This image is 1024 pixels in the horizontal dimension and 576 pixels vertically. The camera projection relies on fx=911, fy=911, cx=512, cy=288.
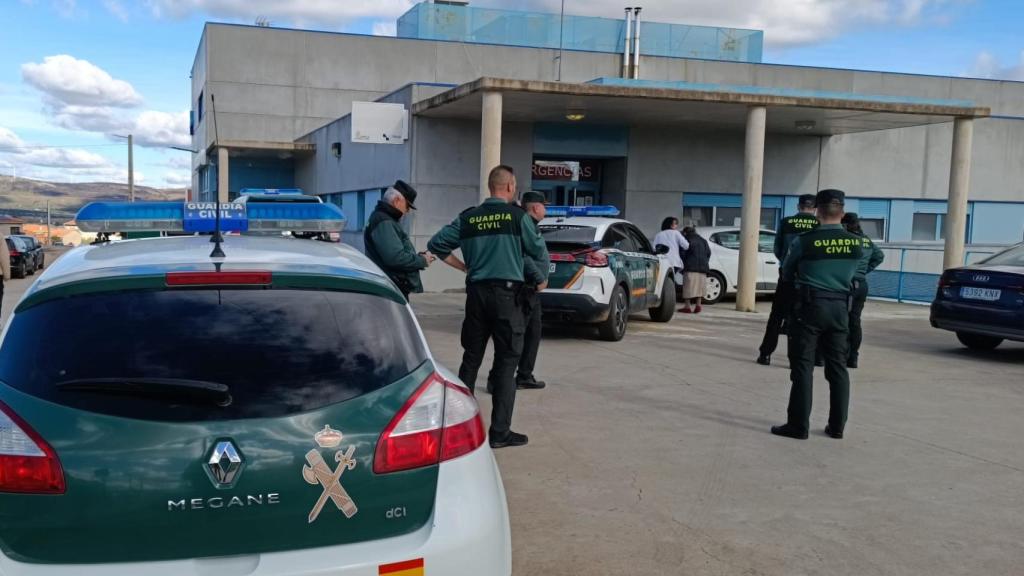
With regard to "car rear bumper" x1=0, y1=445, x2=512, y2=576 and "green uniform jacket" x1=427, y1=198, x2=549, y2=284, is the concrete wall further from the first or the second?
"car rear bumper" x1=0, y1=445, x2=512, y2=576

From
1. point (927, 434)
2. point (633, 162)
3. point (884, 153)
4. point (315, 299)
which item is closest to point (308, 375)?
point (315, 299)

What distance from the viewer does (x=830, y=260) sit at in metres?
6.92

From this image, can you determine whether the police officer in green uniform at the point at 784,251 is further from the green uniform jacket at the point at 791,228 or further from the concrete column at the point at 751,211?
the concrete column at the point at 751,211

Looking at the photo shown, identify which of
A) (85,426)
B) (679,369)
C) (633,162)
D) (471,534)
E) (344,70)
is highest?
(344,70)

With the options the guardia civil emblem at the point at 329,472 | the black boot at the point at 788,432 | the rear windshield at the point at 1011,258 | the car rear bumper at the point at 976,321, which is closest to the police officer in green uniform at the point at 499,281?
the black boot at the point at 788,432

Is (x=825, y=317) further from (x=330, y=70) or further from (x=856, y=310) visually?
(x=330, y=70)

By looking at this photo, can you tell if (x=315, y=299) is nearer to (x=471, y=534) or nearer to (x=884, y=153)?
(x=471, y=534)

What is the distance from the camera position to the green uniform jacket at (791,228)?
32.2 feet

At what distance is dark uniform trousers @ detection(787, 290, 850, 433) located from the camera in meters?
6.88

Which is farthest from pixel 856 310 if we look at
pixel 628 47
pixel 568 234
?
pixel 628 47

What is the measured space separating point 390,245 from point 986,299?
310 inches

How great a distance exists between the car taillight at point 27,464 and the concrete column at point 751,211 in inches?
595

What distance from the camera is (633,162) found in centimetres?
2064

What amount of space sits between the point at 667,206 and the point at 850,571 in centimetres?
1714
